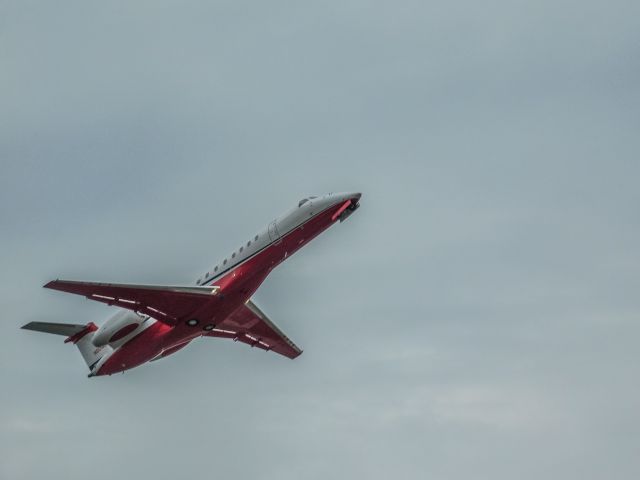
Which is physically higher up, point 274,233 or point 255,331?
point 274,233

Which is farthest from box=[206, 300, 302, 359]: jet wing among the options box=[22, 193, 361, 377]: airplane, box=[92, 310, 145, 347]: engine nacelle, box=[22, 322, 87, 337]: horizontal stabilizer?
box=[22, 322, 87, 337]: horizontal stabilizer

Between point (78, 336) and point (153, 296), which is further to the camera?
point (78, 336)

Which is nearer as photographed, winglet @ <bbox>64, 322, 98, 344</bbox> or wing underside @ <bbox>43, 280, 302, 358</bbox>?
wing underside @ <bbox>43, 280, 302, 358</bbox>

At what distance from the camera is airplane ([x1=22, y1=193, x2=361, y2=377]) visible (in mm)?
53125

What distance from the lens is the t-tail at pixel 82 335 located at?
6181 cm

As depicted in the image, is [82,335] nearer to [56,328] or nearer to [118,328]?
[56,328]

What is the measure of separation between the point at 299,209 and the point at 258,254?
368 centimetres

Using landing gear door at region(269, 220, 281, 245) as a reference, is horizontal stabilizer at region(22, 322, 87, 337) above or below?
below

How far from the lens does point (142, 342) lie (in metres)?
58.8

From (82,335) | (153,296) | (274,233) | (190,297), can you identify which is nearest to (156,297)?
(153,296)

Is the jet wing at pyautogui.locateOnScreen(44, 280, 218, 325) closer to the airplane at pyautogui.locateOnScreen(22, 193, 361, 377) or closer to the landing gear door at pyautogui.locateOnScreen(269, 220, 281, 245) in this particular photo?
the airplane at pyautogui.locateOnScreen(22, 193, 361, 377)

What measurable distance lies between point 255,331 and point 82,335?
38.7 ft

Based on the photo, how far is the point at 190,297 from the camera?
55562 mm

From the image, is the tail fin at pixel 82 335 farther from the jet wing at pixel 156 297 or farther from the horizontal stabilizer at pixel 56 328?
the jet wing at pixel 156 297
